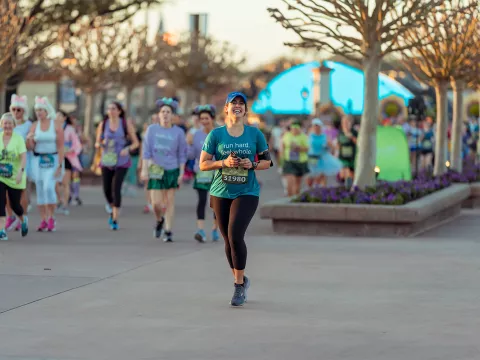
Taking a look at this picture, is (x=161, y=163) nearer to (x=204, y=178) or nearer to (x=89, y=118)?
(x=204, y=178)

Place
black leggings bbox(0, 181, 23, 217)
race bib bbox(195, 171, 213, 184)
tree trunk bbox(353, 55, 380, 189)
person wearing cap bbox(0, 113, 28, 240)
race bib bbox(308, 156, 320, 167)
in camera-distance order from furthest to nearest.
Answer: race bib bbox(308, 156, 320, 167), tree trunk bbox(353, 55, 380, 189), race bib bbox(195, 171, 213, 184), black leggings bbox(0, 181, 23, 217), person wearing cap bbox(0, 113, 28, 240)

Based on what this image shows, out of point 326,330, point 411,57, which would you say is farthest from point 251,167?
point 411,57

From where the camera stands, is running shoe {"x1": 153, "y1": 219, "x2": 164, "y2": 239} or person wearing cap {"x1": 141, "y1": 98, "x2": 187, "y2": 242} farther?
running shoe {"x1": 153, "y1": 219, "x2": 164, "y2": 239}

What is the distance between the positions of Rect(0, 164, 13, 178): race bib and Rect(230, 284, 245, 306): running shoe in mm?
6234

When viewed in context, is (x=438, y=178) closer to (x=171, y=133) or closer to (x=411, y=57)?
(x=411, y=57)

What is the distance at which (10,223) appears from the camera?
696 inches

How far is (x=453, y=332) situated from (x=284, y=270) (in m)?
3.98

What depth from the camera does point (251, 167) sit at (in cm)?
1046

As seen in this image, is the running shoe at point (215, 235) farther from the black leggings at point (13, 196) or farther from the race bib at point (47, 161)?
the race bib at point (47, 161)

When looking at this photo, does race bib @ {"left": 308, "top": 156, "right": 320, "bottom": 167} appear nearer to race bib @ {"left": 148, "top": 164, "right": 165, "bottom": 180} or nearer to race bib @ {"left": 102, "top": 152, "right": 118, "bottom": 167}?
race bib @ {"left": 102, "top": 152, "right": 118, "bottom": 167}

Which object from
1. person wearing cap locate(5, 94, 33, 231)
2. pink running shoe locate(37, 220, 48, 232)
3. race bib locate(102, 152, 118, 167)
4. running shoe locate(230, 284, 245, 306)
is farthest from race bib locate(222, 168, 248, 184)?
race bib locate(102, 152, 118, 167)

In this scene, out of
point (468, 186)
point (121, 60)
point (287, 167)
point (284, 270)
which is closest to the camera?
point (284, 270)

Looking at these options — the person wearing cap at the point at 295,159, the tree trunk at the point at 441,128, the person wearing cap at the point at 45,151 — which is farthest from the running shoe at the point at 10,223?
the tree trunk at the point at 441,128

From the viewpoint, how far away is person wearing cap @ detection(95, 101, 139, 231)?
17.8 m
